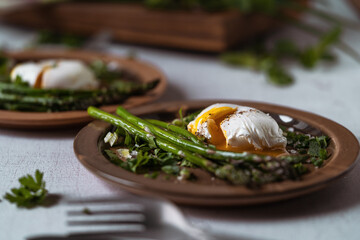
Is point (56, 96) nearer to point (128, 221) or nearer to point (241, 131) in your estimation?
point (241, 131)

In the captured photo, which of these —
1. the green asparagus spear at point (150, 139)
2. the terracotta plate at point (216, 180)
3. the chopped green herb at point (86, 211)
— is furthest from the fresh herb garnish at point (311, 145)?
the chopped green herb at point (86, 211)

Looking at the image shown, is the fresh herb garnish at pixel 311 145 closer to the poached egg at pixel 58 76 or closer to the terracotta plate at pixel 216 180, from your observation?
the terracotta plate at pixel 216 180

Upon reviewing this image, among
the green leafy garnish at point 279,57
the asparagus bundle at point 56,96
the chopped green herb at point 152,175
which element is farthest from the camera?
the green leafy garnish at point 279,57

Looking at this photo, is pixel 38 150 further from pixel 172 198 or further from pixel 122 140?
pixel 172 198

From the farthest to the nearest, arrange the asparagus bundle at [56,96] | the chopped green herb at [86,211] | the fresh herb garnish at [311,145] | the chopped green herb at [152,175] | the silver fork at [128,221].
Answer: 1. the asparagus bundle at [56,96]
2. the fresh herb garnish at [311,145]
3. the chopped green herb at [152,175]
4. the chopped green herb at [86,211]
5. the silver fork at [128,221]

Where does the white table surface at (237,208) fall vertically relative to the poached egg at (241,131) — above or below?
below

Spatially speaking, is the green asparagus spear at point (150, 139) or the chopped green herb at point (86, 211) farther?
the green asparagus spear at point (150, 139)

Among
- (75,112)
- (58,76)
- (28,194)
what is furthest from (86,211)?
(58,76)
